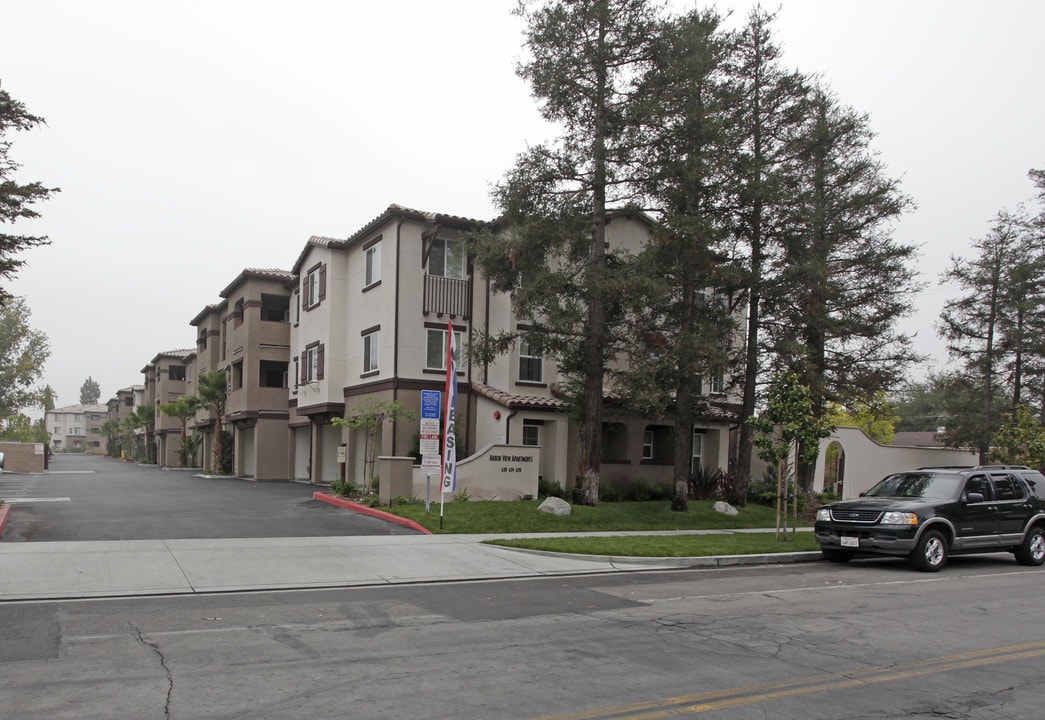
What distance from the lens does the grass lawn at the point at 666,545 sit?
50.8 ft

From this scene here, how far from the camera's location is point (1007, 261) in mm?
33562

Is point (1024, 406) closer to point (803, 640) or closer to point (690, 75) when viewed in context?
point (690, 75)

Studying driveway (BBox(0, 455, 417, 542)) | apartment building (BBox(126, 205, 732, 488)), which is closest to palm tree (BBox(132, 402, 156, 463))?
apartment building (BBox(126, 205, 732, 488))

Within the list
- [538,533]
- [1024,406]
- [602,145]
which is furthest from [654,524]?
[1024,406]

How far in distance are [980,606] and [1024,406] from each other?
88.8 feet

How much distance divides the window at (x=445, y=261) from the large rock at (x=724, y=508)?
35.9 feet

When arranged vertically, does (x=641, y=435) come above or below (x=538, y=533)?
above

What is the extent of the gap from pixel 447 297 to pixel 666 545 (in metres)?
13.0

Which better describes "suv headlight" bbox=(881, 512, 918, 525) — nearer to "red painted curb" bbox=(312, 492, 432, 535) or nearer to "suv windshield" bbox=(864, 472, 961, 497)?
"suv windshield" bbox=(864, 472, 961, 497)

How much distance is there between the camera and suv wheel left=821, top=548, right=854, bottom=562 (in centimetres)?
1594

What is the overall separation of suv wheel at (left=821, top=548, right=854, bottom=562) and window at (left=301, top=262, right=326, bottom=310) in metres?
21.5

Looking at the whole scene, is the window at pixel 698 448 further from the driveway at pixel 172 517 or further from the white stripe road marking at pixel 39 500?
the white stripe road marking at pixel 39 500

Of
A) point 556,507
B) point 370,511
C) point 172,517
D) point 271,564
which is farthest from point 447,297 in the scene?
point 271,564

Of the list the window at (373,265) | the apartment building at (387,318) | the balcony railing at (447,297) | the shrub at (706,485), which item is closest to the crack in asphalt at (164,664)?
the apartment building at (387,318)
